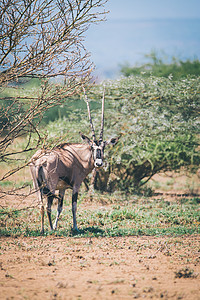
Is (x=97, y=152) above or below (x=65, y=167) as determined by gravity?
above

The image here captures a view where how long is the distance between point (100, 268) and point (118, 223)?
122 inches

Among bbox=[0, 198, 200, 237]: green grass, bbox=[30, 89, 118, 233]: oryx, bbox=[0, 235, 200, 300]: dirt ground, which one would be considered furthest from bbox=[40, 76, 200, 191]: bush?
bbox=[0, 235, 200, 300]: dirt ground

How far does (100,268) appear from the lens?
18.0 ft

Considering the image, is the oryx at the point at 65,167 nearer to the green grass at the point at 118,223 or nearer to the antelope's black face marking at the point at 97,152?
the antelope's black face marking at the point at 97,152

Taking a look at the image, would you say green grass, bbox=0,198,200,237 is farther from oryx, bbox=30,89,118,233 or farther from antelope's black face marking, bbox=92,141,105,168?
antelope's black face marking, bbox=92,141,105,168

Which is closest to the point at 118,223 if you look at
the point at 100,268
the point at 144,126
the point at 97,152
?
the point at 97,152

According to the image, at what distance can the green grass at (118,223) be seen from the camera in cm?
760

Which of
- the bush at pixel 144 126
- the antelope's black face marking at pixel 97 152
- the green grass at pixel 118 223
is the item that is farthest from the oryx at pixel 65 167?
the bush at pixel 144 126

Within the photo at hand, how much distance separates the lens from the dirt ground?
457 centimetres

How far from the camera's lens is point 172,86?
12375 millimetres

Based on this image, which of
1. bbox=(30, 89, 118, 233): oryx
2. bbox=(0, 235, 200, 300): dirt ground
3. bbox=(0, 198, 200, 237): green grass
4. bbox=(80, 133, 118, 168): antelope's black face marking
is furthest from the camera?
bbox=(80, 133, 118, 168): antelope's black face marking

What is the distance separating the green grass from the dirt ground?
335mm

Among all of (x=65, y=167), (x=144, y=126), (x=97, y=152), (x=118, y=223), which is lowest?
(x=118, y=223)

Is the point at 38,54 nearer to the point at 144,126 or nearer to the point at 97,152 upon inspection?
the point at 97,152
